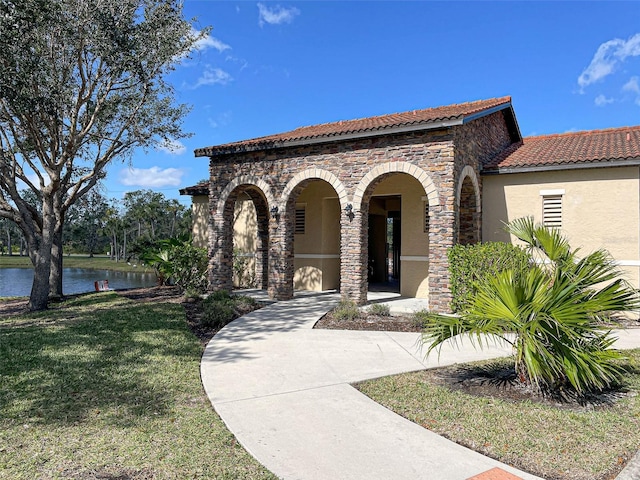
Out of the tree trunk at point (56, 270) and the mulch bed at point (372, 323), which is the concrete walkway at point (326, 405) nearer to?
the mulch bed at point (372, 323)

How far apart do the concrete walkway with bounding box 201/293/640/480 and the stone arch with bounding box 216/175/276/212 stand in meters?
5.04

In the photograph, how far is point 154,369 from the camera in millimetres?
5691

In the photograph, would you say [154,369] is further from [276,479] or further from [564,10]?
[564,10]

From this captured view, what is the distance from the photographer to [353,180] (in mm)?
11055

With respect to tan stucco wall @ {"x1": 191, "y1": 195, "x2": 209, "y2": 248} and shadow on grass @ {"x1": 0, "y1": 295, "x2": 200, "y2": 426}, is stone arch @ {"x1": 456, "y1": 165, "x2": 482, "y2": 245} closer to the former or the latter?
shadow on grass @ {"x1": 0, "y1": 295, "x2": 200, "y2": 426}

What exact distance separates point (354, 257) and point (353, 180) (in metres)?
2.08

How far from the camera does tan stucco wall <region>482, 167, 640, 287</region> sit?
10.2m

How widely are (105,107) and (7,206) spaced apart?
391 centimetres

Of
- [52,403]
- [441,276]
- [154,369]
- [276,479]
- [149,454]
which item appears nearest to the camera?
[276,479]

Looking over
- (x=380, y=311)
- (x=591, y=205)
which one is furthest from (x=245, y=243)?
(x=591, y=205)

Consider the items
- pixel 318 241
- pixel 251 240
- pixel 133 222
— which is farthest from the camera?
pixel 133 222

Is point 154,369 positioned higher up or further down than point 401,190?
further down

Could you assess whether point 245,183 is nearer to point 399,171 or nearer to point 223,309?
point 223,309

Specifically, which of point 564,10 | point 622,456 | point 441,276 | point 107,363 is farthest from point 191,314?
point 564,10
